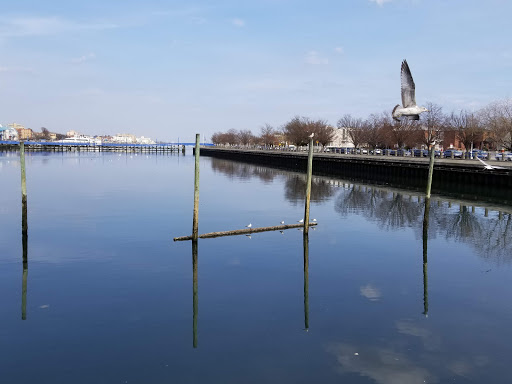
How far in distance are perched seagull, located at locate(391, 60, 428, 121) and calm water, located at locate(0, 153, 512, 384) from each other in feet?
17.4

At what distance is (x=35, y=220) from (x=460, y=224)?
73.9 ft

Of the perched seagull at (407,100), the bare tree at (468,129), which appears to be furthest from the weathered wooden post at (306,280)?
the bare tree at (468,129)

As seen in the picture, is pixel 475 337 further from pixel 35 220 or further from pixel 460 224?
pixel 35 220

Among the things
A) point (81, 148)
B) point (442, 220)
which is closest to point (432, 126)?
point (442, 220)

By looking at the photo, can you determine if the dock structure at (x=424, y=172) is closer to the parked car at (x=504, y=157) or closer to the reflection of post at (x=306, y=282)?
the parked car at (x=504, y=157)

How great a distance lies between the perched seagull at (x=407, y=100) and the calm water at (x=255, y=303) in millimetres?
5306

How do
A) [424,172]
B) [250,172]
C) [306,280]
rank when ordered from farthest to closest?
1. [250,172]
2. [424,172]
3. [306,280]

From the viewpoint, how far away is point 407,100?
1811 centimetres

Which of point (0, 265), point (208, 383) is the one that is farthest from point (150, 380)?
point (0, 265)

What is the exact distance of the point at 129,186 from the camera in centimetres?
4684

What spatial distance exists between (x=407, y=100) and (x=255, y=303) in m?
9.69

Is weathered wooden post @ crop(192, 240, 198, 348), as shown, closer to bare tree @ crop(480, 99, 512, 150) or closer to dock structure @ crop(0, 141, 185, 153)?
bare tree @ crop(480, 99, 512, 150)

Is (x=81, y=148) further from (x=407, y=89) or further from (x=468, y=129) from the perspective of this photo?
(x=407, y=89)

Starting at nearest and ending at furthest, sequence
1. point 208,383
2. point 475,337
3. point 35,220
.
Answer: point 208,383
point 475,337
point 35,220
